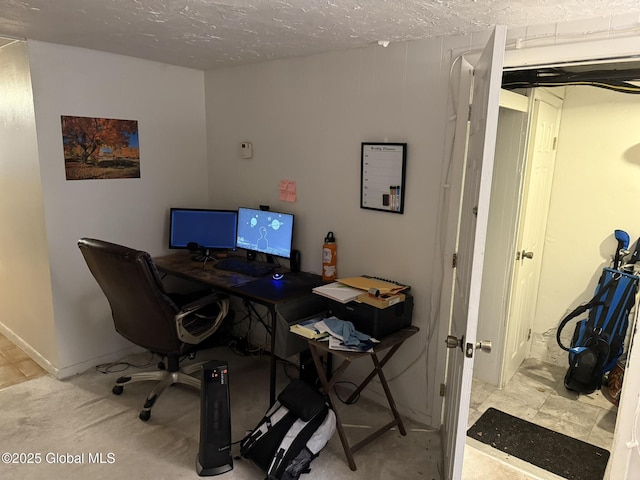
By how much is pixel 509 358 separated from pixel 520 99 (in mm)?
1737

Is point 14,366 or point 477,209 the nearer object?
point 477,209

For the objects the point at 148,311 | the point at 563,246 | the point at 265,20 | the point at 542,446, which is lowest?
the point at 542,446

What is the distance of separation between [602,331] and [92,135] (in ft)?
11.7

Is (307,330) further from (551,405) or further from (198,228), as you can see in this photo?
(551,405)

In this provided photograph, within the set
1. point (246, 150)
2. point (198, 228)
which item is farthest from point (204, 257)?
point (246, 150)

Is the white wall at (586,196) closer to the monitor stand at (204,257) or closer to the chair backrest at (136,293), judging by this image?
the monitor stand at (204,257)

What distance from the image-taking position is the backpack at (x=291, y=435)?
2.10m

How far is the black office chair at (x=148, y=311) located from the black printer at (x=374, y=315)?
744 millimetres

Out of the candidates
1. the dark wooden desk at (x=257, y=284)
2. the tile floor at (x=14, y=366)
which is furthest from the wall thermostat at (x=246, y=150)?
the tile floor at (x=14, y=366)

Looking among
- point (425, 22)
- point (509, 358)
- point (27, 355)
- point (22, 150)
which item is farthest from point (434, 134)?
point (27, 355)

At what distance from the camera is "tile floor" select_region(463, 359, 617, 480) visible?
7.72 feet

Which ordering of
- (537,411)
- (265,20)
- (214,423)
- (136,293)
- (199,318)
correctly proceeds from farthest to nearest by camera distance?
(537,411) → (199,318) → (136,293) → (214,423) → (265,20)

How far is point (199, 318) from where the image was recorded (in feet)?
8.90

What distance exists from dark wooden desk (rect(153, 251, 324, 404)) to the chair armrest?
0.31ft
